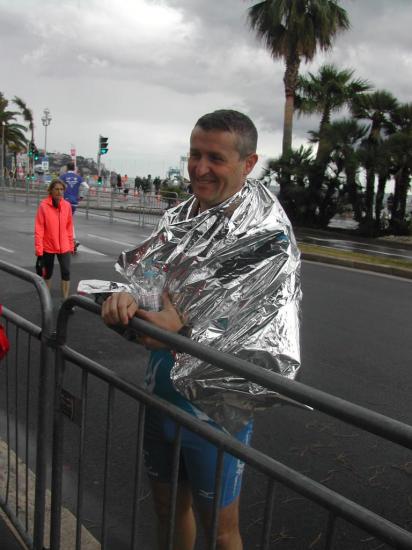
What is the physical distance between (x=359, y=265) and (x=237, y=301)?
11.5 m

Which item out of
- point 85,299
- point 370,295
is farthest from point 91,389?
point 370,295

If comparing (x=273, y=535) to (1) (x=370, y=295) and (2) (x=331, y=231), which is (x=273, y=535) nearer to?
(1) (x=370, y=295)

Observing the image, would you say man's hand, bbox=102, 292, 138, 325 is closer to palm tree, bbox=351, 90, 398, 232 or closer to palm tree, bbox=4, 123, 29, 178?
palm tree, bbox=351, 90, 398, 232

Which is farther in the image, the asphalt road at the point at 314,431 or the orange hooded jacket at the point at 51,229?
the orange hooded jacket at the point at 51,229

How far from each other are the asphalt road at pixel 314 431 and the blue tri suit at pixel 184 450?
0.57 metres

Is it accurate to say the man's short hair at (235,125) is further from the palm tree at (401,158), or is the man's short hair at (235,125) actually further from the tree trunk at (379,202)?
the tree trunk at (379,202)

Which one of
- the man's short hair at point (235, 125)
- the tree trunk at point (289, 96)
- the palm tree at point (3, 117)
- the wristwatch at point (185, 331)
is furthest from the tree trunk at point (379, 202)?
the palm tree at point (3, 117)

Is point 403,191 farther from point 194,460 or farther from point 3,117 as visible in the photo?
point 3,117

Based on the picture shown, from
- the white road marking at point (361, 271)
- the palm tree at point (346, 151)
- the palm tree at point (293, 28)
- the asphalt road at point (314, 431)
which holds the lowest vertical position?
the white road marking at point (361, 271)

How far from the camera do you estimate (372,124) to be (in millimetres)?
22672

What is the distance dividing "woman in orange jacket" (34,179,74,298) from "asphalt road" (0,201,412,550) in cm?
49

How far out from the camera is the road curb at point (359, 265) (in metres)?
11.9

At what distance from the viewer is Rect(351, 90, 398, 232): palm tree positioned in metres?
21.9

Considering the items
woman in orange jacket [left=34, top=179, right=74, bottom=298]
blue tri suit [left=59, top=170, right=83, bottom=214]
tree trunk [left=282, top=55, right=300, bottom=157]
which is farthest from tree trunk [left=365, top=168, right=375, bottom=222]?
woman in orange jacket [left=34, top=179, right=74, bottom=298]
